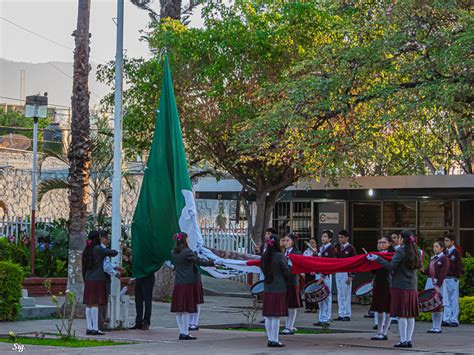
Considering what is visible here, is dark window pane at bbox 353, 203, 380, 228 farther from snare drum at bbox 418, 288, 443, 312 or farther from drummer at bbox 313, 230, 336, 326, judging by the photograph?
snare drum at bbox 418, 288, 443, 312

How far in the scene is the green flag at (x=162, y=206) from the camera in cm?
1706

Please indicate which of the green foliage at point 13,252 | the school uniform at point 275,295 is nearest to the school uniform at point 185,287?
the school uniform at point 275,295

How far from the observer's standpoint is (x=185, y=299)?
15891 mm

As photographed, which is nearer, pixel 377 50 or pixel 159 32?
pixel 377 50

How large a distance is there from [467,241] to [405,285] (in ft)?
42.5

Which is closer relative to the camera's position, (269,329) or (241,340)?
(269,329)

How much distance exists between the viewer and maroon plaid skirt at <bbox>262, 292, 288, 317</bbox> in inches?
591

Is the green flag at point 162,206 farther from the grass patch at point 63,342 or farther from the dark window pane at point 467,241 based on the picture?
the dark window pane at point 467,241

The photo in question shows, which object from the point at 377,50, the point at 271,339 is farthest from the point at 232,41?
the point at 271,339

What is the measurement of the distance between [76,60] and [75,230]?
340 cm

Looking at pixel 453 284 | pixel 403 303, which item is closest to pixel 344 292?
pixel 453 284

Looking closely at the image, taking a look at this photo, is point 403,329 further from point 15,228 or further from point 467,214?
point 15,228

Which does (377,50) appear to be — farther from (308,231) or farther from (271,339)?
(308,231)

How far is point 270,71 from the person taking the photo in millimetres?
25078
